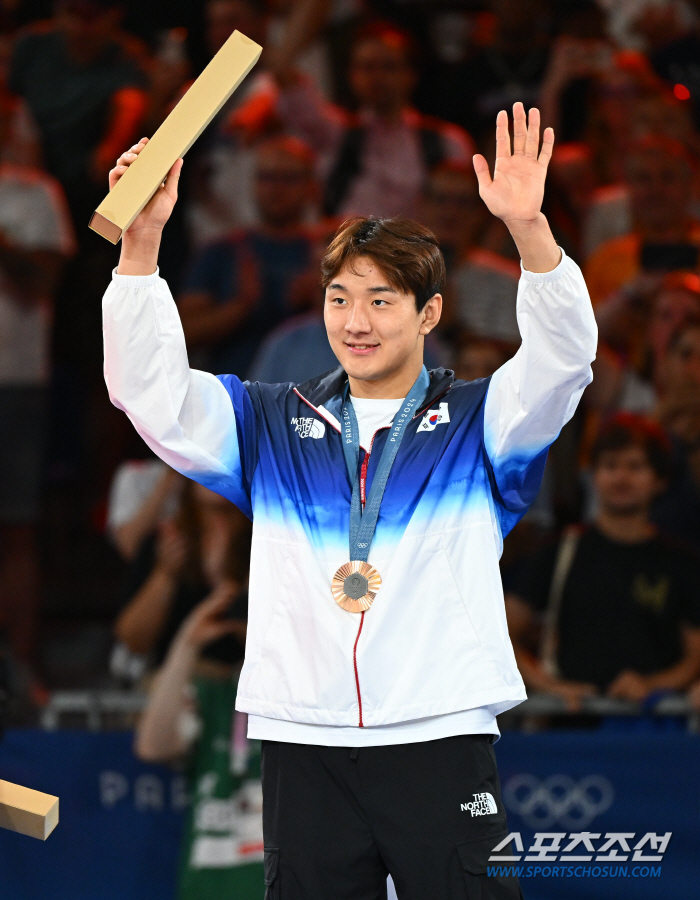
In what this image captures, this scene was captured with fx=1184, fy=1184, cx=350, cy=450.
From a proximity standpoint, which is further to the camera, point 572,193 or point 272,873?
point 572,193

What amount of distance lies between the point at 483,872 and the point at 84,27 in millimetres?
5497

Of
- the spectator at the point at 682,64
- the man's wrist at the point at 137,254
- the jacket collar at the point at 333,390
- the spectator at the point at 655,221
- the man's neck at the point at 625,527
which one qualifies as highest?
the spectator at the point at 682,64

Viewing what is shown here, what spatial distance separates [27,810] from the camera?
2.65 m

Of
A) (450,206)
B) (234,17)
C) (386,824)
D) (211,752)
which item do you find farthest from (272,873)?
(234,17)

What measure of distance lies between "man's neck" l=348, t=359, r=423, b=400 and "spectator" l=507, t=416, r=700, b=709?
8.11ft

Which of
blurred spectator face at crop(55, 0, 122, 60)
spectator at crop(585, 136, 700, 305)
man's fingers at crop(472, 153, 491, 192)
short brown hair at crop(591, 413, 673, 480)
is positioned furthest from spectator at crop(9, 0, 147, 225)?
man's fingers at crop(472, 153, 491, 192)

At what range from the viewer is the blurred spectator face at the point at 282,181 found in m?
6.23

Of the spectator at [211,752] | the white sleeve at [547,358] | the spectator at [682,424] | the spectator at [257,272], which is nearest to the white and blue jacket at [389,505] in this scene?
the white sleeve at [547,358]

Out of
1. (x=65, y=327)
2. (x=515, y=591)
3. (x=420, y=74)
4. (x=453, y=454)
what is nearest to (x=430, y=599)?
(x=453, y=454)

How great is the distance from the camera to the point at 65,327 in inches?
262

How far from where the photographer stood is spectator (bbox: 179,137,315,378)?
6.23 metres

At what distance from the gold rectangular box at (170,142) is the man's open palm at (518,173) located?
0.59 metres

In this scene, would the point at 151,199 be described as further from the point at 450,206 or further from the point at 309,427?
the point at 450,206

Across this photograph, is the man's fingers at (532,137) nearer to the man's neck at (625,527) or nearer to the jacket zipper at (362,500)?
the jacket zipper at (362,500)
